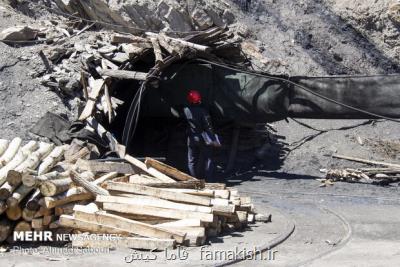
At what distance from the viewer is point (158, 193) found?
907cm

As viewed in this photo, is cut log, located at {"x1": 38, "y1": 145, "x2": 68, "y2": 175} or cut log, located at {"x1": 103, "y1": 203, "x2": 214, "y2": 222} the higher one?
cut log, located at {"x1": 38, "y1": 145, "x2": 68, "y2": 175}

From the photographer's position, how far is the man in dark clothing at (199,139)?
1323 centimetres

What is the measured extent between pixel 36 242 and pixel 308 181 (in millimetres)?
6609

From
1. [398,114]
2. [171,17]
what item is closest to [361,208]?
[398,114]

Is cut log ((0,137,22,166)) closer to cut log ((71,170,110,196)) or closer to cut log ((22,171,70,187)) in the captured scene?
cut log ((22,171,70,187))

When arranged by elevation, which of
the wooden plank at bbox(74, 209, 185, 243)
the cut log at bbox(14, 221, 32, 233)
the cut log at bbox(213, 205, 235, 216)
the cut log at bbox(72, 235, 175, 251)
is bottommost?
the cut log at bbox(72, 235, 175, 251)

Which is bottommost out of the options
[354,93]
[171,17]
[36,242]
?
[36,242]

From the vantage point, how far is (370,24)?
65.4ft

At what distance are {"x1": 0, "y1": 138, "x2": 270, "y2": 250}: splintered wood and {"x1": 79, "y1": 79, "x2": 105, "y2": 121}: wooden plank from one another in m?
2.96

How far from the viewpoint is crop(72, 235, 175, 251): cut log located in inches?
328

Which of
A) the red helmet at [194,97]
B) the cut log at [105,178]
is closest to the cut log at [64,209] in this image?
the cut log at [105,178]

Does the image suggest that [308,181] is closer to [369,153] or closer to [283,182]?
[283,182]

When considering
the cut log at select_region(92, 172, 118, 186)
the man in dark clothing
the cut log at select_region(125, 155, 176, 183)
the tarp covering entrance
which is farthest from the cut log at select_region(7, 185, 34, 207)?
the tarp covering entrance

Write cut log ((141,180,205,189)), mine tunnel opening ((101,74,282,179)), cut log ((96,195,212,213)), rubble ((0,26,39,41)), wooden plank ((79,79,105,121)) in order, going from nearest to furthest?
cut log ((96,195,212,213)) → cut log ((141,180,205,189)) → wooden plank ((79,79,105,121)) → mine tunnel opening ((101,74,282,179)) → rubble ((0,26,39,41))
